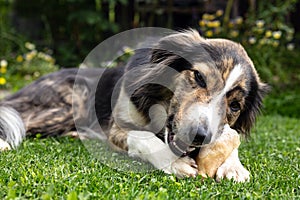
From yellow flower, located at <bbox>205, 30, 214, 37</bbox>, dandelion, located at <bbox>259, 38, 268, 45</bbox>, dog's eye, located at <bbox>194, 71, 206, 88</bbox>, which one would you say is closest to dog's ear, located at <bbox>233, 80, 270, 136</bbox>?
dog's eye, located at <bbox>194, 71, 206, 88</bbox>

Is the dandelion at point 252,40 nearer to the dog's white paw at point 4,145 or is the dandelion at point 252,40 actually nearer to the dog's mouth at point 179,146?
the dog's mouth at point 179,146

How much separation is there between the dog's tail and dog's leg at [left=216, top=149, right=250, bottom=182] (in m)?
1.65

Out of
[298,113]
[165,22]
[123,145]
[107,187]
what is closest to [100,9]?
[165,22]

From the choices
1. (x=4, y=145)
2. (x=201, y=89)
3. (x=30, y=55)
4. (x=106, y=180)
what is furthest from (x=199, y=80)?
(x=30, y=55)

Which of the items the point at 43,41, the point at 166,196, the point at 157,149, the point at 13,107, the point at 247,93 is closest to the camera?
the point at 166,196

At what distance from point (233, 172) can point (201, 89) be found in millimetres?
662

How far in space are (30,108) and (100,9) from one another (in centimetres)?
502

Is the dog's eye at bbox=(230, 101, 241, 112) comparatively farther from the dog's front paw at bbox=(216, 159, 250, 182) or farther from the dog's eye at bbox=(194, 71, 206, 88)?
the dog's front paw at bbox=(216, 159, 250, 182)

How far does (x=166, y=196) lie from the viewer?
2.05 m

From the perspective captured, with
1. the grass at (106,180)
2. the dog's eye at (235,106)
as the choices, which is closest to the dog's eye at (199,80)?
the dog's eye at (235,106)

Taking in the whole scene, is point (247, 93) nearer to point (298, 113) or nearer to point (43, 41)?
point (298, 113)

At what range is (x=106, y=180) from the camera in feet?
7.68

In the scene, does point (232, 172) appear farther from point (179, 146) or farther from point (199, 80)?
point (199, 80)

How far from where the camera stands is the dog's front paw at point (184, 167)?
2578mm
